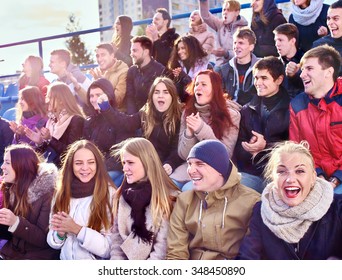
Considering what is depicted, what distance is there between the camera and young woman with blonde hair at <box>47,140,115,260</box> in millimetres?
2447

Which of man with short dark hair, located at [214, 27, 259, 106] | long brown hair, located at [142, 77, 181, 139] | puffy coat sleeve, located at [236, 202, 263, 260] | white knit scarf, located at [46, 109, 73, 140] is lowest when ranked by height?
puffy coat sleeve, located at [236, 202, 263, 260]

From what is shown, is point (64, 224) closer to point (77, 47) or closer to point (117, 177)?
point (117, 177)

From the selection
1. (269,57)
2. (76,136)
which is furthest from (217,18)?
(76,136)

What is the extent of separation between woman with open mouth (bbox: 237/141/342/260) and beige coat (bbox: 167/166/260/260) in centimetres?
7

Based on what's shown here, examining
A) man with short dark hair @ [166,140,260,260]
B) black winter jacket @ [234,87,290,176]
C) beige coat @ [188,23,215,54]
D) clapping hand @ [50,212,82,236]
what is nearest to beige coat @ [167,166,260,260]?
man with short dark hair @ [166,140,260,260]

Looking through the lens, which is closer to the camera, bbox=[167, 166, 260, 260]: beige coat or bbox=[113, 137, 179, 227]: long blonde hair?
bbox=[167, 166, 260, 260]: beige coat

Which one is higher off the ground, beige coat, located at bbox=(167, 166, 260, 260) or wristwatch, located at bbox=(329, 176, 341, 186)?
wristwatch, located at bbox=(329, 176, 341, 186)

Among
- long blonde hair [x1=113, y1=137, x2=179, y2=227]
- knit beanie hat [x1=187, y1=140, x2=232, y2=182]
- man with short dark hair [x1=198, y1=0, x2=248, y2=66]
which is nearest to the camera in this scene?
knit beanie hat [x1=187, y1=140, x2=232, y2=182]

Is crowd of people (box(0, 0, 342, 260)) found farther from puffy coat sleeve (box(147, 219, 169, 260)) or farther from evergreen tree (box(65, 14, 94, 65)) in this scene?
evergreen tree (box(65, 14, 94, 65))

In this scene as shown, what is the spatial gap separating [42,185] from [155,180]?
594mm

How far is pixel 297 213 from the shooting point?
6.42 ft

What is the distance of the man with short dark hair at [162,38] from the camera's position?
3.04m

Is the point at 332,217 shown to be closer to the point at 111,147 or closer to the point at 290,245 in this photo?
the point at 290,245

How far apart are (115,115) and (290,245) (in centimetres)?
111
